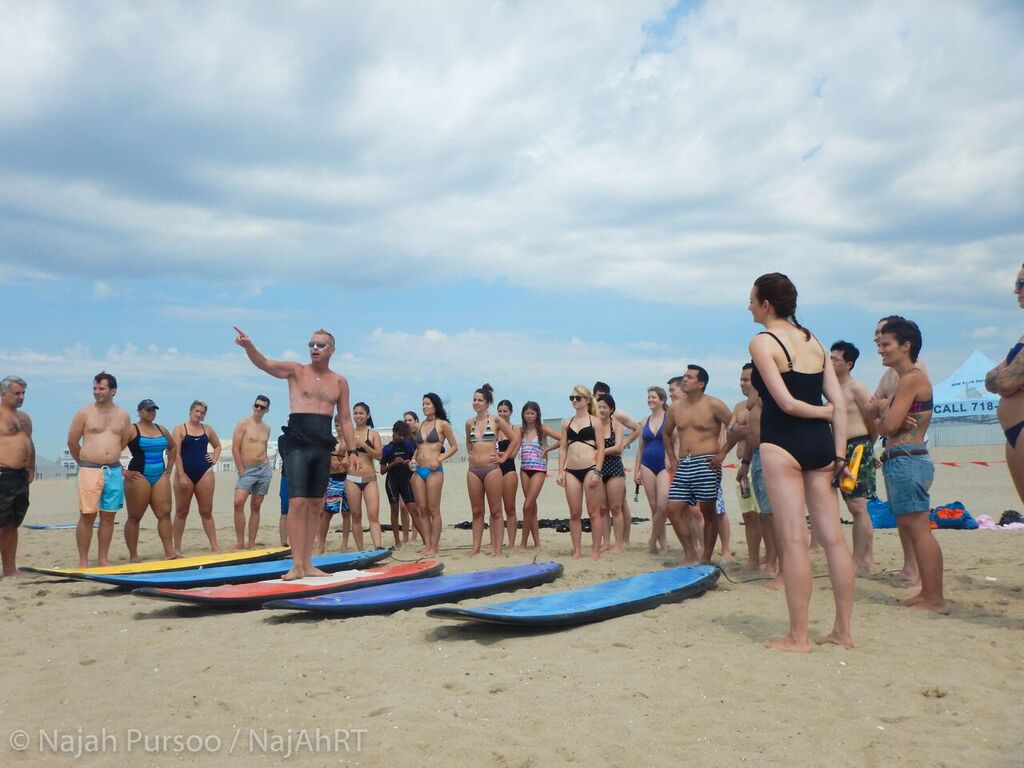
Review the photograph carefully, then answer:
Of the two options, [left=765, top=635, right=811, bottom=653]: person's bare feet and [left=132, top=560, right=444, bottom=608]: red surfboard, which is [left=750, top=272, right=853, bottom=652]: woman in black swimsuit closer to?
[left=765, top=635, right=811, bottom=653]: person's bare feet

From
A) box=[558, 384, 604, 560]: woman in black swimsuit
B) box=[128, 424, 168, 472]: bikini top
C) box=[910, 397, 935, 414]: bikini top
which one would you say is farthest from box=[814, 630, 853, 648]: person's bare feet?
box=[128, 424, 168, 472]: bikini top

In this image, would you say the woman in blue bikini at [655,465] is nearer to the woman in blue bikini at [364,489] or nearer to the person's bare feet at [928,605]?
the woman in blue bikini at [364,489]

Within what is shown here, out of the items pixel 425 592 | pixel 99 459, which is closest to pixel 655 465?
pixel 425 592

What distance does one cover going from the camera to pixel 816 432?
4652 mm

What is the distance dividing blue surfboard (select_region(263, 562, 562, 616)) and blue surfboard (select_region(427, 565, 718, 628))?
773 mm

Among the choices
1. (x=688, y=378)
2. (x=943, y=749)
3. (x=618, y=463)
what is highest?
(x=688, y=378)

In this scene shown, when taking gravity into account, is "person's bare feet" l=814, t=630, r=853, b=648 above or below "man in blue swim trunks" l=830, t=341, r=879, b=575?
below

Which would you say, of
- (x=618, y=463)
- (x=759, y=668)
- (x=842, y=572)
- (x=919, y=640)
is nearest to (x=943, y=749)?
(x=759, y=668)

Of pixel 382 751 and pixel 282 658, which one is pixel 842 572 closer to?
pixel 382 751

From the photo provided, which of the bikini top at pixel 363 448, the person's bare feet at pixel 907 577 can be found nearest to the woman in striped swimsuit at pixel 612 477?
the bikini top at pixel 363 448

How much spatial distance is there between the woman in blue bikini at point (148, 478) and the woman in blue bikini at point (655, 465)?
19.6 ft

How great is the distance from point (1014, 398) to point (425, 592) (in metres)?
4.59

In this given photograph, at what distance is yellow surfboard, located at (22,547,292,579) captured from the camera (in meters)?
7.95

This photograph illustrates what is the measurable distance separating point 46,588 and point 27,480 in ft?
4.96
